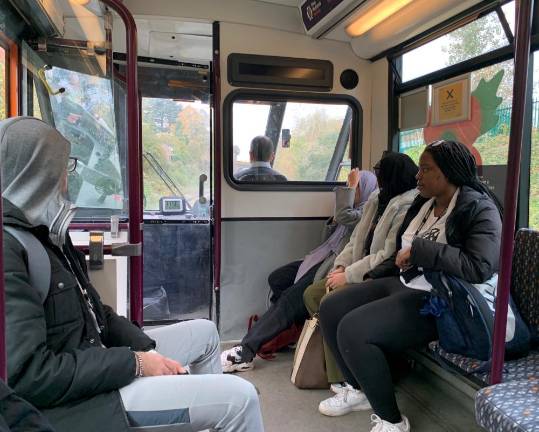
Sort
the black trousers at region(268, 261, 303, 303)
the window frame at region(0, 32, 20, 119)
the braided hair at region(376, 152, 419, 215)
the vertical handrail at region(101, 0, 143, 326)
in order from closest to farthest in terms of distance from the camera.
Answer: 1. the vertical handrail at region(101, 0, 143, 326)
2. the window frame at region(0, 32, 20, 119)
3. the braided hair at region(376, 152, 419, 215)
4. the black trousers at region(268, 261, 303, 303)

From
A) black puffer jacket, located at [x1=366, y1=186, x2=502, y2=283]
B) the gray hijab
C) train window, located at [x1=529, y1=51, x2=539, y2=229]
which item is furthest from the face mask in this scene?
train window, located at [x1=529, y1=51, x2=539, y2=229]

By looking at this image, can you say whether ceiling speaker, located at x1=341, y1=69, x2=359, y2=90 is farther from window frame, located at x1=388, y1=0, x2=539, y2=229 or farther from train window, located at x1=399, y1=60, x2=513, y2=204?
train window, located at x1=399, y1=60, x2=513, y2=204

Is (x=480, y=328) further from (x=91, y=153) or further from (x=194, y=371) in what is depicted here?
(x=91, y=153)

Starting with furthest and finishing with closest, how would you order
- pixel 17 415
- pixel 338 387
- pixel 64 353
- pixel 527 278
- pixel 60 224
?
pixel 338 387 → pixel 527 278 → pixel 60 224 → pixel 64 353 → pixel 17 415

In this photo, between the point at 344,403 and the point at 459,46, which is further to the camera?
the point at 459,46

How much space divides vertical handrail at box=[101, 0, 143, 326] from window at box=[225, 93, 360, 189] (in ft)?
5.23

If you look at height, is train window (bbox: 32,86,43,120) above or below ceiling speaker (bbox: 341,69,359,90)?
below

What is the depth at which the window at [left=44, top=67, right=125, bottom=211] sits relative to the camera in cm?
252

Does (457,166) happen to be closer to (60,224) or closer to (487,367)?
(487,367)

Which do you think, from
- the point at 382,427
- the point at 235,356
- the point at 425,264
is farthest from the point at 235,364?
the point at 425,264

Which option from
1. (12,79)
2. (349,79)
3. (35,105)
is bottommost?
(35,105)

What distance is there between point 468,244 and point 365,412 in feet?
3.40

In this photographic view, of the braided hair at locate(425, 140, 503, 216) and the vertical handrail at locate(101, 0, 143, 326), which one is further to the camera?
the braided hair at locate(425, 140, 503, 216)

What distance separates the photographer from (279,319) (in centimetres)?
286
